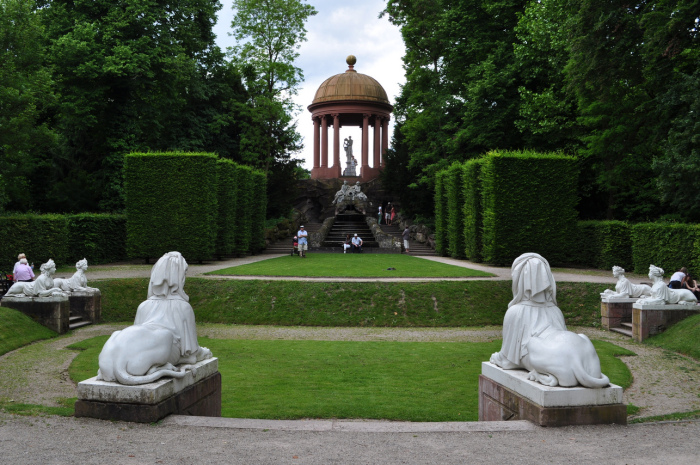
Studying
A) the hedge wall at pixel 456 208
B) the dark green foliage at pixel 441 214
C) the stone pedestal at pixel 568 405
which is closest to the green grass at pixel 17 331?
the stone pedestal at pixel 568 405

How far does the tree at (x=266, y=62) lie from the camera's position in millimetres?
41219

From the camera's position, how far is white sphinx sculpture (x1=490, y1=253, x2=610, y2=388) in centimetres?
595

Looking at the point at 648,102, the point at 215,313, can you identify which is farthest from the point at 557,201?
the point at 215,313

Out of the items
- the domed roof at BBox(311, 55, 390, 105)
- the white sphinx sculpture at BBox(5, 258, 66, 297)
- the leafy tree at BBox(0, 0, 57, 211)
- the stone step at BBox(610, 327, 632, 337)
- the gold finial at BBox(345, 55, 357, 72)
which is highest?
the gold finial at BBox(345, 55, 357, 72)

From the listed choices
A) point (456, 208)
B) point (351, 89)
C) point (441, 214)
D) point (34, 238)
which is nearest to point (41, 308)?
point (34, 238)

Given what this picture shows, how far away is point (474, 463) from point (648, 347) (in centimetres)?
1012

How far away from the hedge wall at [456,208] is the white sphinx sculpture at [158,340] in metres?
23.8

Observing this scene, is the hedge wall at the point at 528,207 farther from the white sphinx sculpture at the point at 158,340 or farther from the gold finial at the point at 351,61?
the gold finial at the point at 351,61


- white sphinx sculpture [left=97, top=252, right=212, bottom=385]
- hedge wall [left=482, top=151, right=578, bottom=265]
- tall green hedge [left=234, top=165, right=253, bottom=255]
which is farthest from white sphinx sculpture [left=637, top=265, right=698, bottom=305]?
tall green hedge [left=234, top=165, right=253, bottom=255]

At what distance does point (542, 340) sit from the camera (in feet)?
20.8

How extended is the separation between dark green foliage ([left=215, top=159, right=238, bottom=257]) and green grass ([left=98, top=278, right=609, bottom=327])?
30.6ft

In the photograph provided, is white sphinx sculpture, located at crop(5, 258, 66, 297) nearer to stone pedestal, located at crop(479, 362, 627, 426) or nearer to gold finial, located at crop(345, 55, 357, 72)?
stone pedestal, located at crop(479, 362, 627, 426)

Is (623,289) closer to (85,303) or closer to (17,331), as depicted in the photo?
(85,303)

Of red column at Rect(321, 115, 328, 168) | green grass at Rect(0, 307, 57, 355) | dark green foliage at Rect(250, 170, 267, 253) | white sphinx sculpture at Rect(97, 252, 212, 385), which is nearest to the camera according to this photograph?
white sphinx sculpture at Rect(97, 252, 212, 385)
